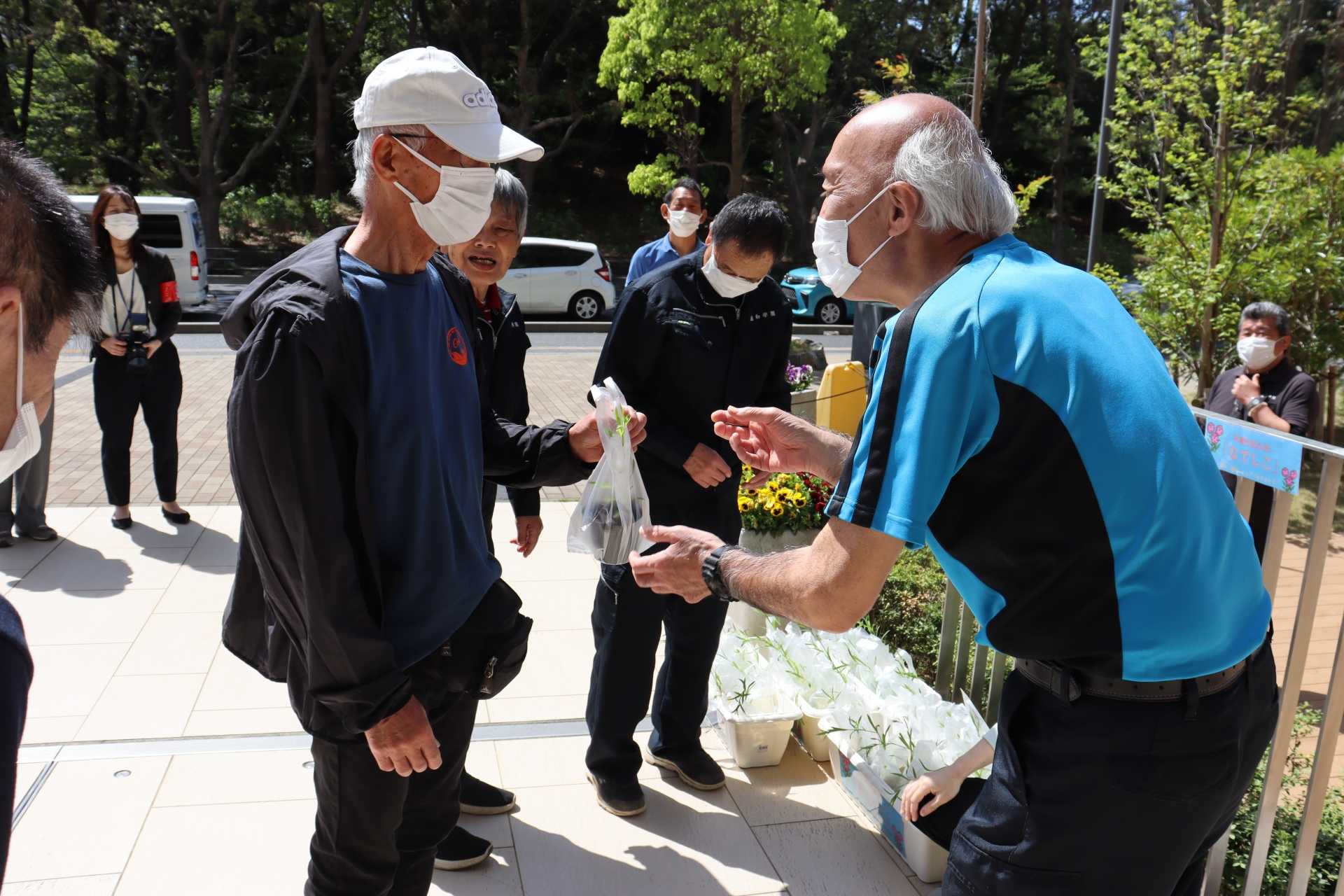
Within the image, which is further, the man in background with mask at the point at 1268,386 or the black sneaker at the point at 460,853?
the man in background with mask at the point at 1268,386

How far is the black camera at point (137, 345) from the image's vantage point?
18.9 ft

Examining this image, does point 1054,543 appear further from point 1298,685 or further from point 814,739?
point 814,739

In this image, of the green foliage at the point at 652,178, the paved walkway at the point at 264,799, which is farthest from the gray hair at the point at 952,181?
the green foliage at the point at 652,178

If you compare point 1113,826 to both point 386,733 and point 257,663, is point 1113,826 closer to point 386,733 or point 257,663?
point 386,733

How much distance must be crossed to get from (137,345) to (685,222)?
3.48 meters

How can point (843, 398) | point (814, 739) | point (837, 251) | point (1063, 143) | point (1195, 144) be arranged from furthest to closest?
point (1063, 143), point (1195, 144), point (843, 398), point (814, 739), point (837, 251)

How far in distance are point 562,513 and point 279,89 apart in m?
27.2

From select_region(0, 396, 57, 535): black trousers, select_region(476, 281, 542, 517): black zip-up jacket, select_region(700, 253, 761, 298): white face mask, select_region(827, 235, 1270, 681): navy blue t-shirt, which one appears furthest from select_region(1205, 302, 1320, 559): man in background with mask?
select_region(0, 396, 57, 535): black trousers

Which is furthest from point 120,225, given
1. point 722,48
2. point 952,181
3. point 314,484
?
point 722,48

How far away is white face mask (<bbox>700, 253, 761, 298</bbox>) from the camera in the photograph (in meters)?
3.33

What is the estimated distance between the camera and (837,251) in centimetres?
199

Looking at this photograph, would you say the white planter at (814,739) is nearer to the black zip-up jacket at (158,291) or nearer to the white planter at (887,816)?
the white planter at (887,816)

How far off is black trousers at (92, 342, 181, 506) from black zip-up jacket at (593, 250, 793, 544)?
3.61 meters

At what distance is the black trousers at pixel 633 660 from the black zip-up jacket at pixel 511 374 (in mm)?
348
